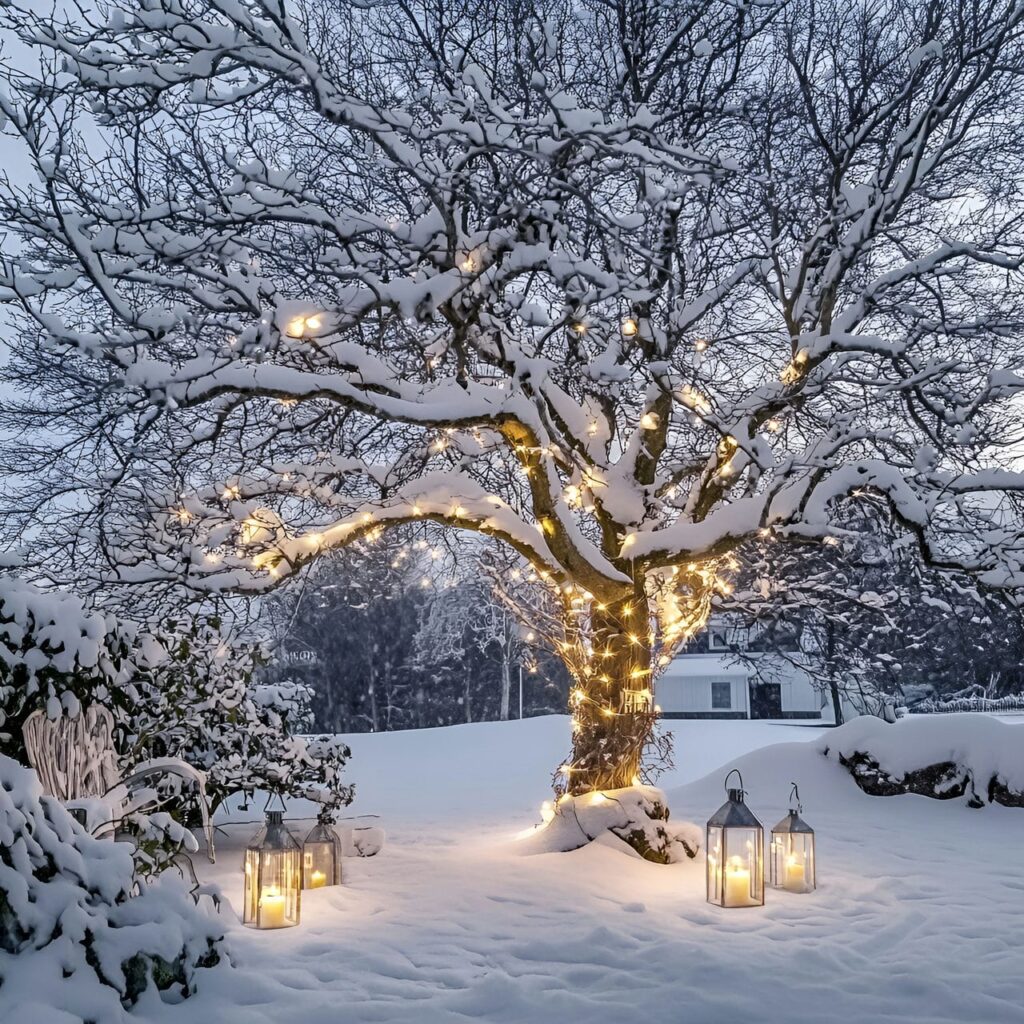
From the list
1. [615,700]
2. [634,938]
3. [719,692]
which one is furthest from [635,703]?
[719,692]

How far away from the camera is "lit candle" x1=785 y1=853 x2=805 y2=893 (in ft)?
20.0

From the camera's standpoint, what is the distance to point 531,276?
6406mm

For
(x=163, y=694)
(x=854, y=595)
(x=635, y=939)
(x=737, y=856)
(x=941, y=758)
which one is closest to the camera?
(x=635, y=939)

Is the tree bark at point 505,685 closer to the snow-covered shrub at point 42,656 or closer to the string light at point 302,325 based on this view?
the string light at point 302,325

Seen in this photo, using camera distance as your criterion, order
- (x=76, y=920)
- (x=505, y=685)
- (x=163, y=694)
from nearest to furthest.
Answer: (x=76, y=920), (x=163, y=694), (x=505, y=685)

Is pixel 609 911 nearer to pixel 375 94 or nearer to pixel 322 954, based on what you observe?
pixel 322 954

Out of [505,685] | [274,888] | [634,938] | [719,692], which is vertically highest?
[505,685]

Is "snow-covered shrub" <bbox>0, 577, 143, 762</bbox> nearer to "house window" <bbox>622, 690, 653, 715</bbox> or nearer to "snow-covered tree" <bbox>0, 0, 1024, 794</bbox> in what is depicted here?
"snow-covered tree" <bbox>0, 0, 1024, 794</bbox>

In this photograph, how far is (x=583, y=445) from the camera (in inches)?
321

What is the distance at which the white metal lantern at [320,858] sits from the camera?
6.16m

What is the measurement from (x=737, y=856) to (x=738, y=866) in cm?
7

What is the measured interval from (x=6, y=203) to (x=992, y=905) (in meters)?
7.55

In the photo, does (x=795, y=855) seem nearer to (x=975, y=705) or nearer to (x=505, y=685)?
(x=505, y=685)

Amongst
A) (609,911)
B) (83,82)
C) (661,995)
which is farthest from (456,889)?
(83,82)
